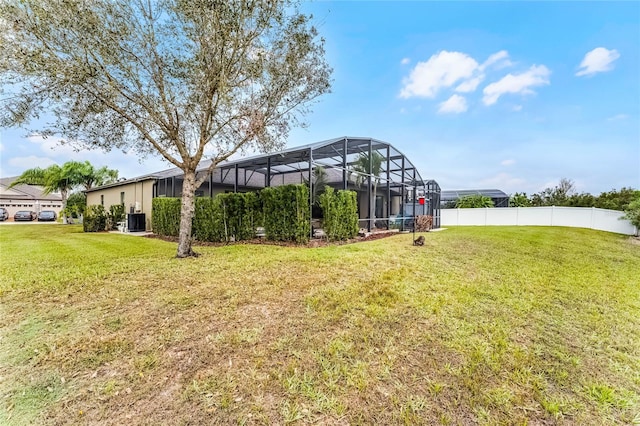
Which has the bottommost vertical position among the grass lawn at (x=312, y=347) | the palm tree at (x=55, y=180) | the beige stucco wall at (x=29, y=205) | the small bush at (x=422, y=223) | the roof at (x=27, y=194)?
the grass lawn at (x=312, y=347)

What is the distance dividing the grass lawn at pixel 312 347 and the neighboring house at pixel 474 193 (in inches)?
971

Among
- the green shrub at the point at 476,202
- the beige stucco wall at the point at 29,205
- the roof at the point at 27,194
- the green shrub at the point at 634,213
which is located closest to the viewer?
the roof at the point at 27,194

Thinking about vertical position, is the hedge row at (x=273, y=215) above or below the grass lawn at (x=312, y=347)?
above

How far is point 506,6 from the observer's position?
Result: 7.24m

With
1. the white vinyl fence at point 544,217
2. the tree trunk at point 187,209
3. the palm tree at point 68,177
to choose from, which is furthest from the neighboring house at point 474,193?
the palm tree at point 68,177

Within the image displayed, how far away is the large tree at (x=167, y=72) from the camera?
520cm

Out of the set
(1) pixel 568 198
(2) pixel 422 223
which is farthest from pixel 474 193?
(2) pixel 422 223

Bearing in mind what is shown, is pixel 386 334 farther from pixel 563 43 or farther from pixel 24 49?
pixel 563 43

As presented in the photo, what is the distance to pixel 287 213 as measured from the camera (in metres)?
9.14

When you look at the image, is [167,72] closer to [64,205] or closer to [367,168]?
[367,168]

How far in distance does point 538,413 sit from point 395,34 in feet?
30.7

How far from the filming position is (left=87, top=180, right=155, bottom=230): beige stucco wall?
50.0ft

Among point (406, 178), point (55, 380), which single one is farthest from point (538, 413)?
point (406, 178)

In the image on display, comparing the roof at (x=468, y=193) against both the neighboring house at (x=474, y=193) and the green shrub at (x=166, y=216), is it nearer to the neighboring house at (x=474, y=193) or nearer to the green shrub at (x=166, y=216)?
the neighboring house at (x=474, y=193)
